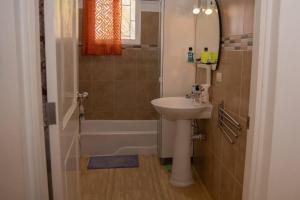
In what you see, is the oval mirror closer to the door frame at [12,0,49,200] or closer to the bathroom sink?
the bathroom sink

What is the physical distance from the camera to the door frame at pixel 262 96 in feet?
3.35

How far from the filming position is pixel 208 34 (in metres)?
2.54

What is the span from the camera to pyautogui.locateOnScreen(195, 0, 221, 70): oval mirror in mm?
2307

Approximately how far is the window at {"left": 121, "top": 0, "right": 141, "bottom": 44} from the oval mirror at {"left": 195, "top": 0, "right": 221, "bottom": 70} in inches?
45.5

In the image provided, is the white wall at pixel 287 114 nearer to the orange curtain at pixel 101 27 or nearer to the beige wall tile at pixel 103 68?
the orange curtain at pixel 101 27

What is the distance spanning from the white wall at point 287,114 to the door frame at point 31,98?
87 centimetres

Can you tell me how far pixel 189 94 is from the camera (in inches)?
115

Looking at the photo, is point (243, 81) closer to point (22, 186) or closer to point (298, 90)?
point (298, 90)

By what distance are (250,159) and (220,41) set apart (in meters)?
1.30

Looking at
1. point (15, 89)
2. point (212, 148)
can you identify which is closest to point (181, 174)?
point (212, 148)

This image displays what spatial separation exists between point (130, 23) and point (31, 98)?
3.09 m

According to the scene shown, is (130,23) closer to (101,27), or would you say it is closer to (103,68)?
(101,27)

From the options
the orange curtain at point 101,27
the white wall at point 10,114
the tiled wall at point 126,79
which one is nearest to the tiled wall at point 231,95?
the white wall at point 10,114

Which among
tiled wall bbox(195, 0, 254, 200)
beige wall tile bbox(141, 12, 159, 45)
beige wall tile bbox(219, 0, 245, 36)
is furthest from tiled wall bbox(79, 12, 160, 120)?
beige wall tile bbox(219, 0, 245, 36)
